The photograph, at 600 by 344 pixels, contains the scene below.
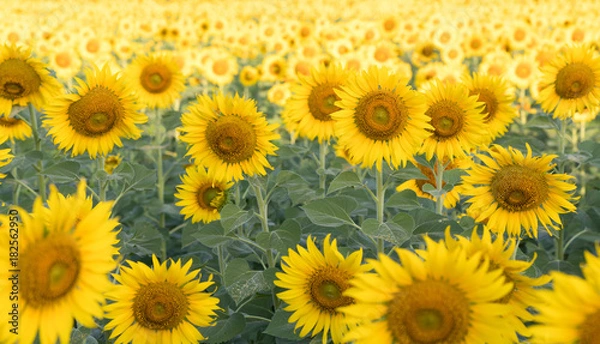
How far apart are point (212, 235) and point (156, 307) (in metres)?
0.62

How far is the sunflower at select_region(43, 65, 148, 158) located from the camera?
3139 mm

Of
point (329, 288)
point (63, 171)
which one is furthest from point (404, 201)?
point (63, 171)

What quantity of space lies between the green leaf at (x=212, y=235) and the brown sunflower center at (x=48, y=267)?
1.31 m

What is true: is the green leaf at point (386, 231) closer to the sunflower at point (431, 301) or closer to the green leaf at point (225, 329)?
the sunflower at point (431, 301)

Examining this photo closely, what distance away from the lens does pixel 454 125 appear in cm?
283

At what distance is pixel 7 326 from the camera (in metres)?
1.66

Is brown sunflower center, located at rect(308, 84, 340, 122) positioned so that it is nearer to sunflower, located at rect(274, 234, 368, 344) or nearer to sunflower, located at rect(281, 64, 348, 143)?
sunflower, located at rect(281, 64, 348, 143)

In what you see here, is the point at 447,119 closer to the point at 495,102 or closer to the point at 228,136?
the point at 495,102

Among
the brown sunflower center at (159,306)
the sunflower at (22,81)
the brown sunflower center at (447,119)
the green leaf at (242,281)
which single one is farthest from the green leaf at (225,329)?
the sunflower at (22,81)

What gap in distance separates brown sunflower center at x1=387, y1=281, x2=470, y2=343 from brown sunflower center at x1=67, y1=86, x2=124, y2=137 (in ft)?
7.36

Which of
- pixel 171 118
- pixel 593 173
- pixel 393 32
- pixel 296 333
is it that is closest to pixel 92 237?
pixel 296 333

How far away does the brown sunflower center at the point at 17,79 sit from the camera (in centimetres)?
320

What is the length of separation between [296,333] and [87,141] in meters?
1.69

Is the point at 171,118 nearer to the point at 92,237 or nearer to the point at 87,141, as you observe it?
the point at 87,141
